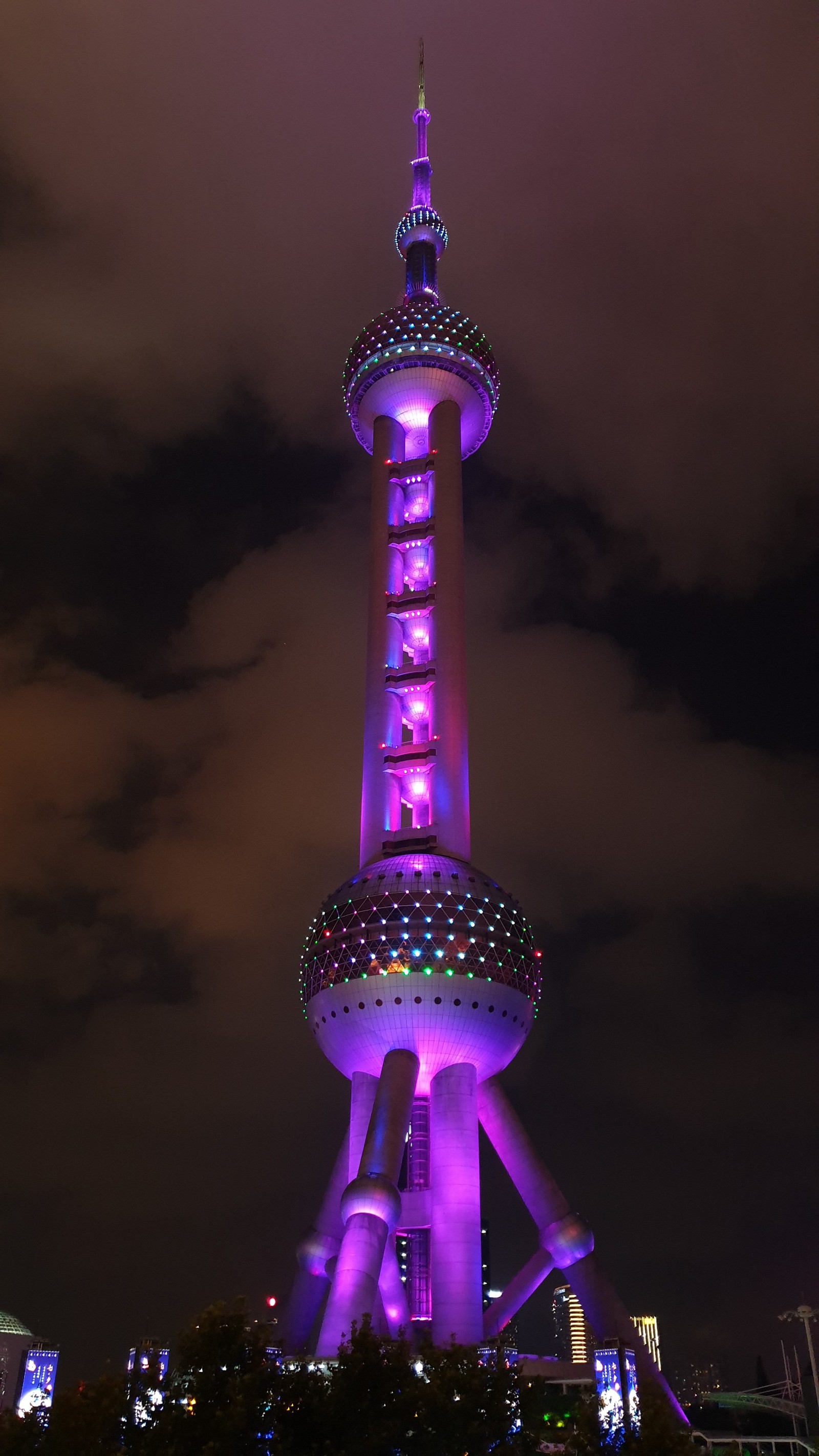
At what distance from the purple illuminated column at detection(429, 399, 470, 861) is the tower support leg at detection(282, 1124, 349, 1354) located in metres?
21.0

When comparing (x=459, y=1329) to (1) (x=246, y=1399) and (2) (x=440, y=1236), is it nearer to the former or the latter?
(2) (x=440, y=1236)

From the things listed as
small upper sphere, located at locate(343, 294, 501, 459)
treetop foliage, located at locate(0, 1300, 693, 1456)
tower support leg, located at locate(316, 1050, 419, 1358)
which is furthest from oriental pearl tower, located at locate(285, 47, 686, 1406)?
treetop foliage, located at locate(0, 1300, 693, 1456)

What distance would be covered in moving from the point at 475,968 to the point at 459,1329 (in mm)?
18608

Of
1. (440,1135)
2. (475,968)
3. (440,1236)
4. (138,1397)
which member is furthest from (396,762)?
(138,1397)

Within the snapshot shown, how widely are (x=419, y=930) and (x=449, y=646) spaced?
72.9ft

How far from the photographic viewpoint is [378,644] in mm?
86500

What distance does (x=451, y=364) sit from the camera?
92.5m

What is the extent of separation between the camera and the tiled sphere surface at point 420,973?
6994cm

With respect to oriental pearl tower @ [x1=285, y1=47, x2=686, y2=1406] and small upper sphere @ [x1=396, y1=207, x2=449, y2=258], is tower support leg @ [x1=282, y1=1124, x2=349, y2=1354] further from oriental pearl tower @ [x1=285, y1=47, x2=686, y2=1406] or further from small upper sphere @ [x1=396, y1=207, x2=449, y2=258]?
small upper sphere @ [x1=396, y1=207, x2=449, y2=258]

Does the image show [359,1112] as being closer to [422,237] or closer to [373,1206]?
[373,1206]

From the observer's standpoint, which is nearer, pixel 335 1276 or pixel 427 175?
pixel 335 1276

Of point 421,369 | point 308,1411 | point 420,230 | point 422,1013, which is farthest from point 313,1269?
point 420,230

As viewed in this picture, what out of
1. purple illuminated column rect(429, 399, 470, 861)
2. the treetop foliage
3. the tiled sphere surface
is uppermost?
purple illuminated column rect(429, 399, 470, 861)

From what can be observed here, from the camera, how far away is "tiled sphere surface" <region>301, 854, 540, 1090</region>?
6994 cm
